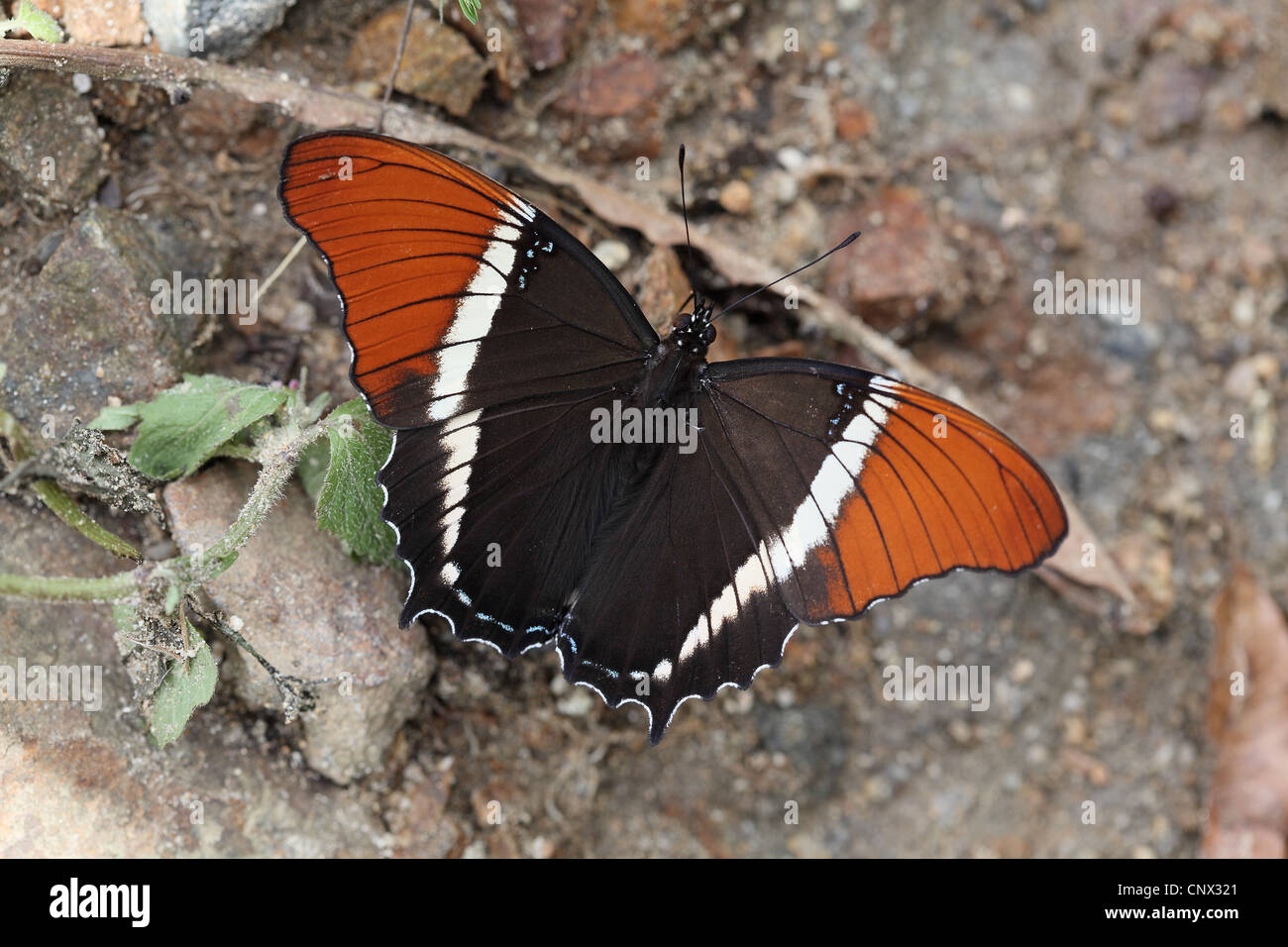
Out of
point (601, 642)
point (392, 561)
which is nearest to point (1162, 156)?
point (601, 642)

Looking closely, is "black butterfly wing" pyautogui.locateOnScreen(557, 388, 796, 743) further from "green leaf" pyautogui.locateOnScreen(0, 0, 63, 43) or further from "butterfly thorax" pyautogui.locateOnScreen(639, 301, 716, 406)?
"green leaf" pyautogui.locateOnScreen(0, 0, 63, 43)

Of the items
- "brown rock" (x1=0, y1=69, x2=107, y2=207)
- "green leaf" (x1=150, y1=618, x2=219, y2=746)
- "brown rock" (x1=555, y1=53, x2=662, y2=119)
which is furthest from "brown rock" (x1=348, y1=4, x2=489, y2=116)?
"green leaf" (x1=150, y1=618, x2=219, y2=746)

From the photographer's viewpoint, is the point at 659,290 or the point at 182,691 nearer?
the point at 182,691

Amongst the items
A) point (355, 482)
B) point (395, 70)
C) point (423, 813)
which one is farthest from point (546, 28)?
point (423, 813)

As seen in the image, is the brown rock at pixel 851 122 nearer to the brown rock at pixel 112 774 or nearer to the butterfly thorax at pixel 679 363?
the butterfly thorax at pixel 679 363

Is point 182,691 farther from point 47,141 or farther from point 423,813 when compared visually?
point 47,141

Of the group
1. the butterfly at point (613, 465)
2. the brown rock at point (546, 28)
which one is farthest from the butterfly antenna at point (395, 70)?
the butterfly at point (613, 465)
